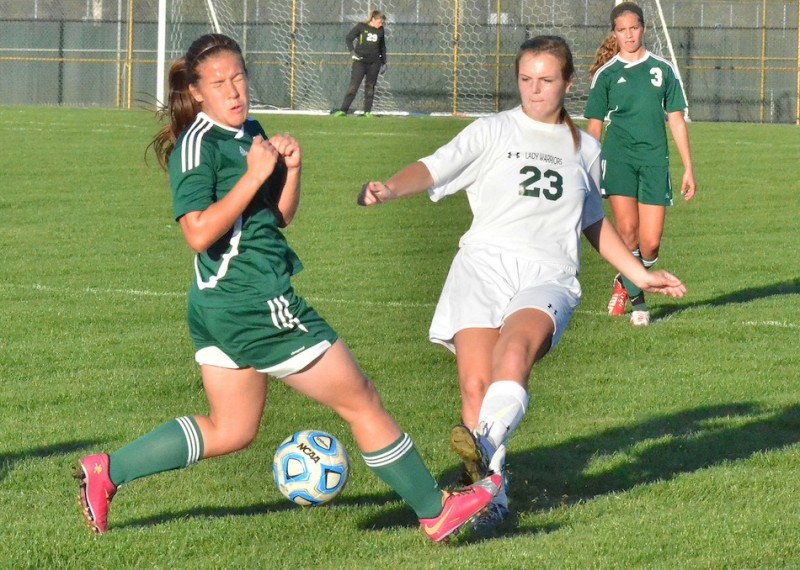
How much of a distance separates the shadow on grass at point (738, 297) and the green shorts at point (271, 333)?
18.3 feet

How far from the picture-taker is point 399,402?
23.2ft

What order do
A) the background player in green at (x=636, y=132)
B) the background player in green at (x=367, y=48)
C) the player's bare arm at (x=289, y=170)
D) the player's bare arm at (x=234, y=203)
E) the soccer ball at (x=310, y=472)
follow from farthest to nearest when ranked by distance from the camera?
the background player in green at (x=367, y=48)
the background player in green at (x=636, y=132)
the soccer ball at (x=310, y=472)
the player's bare arm at (x=289, y=170)
the player's bare arm at (x=234, y=203)

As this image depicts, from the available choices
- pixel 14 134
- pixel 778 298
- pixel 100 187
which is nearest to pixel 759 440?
pixel 778 298

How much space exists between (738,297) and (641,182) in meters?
1.44

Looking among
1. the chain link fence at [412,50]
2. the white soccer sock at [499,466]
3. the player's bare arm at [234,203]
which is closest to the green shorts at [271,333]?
the player's bare arm at [234,203]

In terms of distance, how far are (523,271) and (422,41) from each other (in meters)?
28.1

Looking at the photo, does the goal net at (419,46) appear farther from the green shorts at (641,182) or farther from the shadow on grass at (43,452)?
the shadow on grass at (43,452)

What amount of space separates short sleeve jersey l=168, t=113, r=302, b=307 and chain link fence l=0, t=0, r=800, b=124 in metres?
25.9

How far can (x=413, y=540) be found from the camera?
469cm

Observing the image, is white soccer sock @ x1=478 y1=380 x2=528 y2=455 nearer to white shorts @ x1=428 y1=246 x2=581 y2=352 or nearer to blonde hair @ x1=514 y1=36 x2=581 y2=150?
white shorts @ x1=428 y1=246 x2=581 y2=352

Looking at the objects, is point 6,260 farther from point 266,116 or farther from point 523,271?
point 266,116

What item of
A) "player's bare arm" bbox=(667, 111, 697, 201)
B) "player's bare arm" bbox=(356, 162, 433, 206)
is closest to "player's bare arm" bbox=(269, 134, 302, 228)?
"player's bare arm" bbox=(356, 162, 433, 206)

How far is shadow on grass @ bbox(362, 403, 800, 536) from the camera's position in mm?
5543

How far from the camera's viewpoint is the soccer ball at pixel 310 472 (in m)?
5.02
